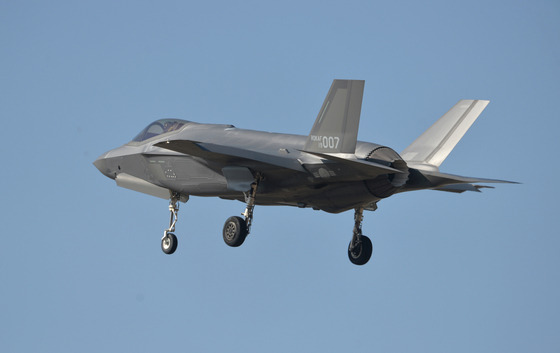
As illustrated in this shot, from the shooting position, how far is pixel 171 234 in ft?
120

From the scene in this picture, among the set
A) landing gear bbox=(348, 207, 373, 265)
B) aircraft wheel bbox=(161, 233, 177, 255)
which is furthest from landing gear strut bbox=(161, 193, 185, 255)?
landing gear bbox=(348, 207, 373, 265)

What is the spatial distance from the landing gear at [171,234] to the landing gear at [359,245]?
6439 millimetres

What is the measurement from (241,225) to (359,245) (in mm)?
4686

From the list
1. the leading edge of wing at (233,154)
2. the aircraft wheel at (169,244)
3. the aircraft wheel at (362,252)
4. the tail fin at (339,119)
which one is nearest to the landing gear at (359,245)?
the aircraft wheel at (362,252)

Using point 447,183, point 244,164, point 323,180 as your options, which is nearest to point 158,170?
point 244,164

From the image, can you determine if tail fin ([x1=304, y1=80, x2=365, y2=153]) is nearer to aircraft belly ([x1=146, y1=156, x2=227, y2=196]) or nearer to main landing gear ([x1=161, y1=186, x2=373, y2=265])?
main landing gear ([x1=161, y1=186, x2=373, y2=265])

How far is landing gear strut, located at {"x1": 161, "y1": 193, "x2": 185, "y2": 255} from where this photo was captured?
36406 millimetres

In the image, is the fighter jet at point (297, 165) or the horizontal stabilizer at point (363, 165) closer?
the horizontal stabilizer at point (363, 165)

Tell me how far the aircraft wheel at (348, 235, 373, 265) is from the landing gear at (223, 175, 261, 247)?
4.31 m

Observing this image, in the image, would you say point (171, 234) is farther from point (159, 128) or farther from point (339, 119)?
point (339, 119)

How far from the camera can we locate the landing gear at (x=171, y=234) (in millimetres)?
36406

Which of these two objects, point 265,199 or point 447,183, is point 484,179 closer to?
point 447,183

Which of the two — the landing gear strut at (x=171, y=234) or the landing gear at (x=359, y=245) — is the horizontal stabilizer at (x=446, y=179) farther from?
the landing gear strut at (x=171, y=234)

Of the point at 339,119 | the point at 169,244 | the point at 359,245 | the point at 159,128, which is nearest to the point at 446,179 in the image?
the point at 339,119
